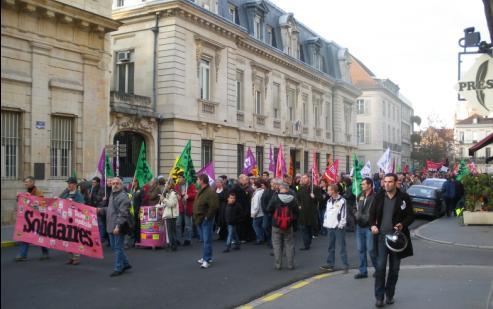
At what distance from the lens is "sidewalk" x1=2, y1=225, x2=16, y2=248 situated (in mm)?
12704

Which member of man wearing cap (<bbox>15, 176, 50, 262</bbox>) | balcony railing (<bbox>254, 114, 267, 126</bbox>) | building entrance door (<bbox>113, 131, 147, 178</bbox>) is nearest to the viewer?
man wearing cap (<bbox>15, 176, 50, 262</bbox>)

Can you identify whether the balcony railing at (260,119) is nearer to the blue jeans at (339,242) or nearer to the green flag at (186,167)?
the green flag at (186,167)

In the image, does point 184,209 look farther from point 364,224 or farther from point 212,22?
point 212,22

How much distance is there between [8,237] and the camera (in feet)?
44.5

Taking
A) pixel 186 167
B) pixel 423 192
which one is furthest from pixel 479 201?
pixel 186 167

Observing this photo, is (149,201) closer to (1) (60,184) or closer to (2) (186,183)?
(2) (186,183)

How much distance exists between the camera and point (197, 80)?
2533cm

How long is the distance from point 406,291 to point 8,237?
1027 centimetres

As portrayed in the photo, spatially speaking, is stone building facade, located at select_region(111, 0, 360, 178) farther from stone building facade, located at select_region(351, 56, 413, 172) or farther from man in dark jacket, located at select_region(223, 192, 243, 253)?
stone building facade, located at select_region(351, 56, 413, 172)

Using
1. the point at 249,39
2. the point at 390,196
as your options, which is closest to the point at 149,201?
the point at 390,196

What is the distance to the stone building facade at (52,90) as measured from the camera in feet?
53.1

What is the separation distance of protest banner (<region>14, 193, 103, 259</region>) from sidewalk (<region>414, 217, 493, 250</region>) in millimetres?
8835

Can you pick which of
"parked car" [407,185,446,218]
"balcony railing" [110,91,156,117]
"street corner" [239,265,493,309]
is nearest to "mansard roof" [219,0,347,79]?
"balcony railing" [110,91,156,117]

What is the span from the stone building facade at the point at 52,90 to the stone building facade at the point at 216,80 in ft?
7.74
